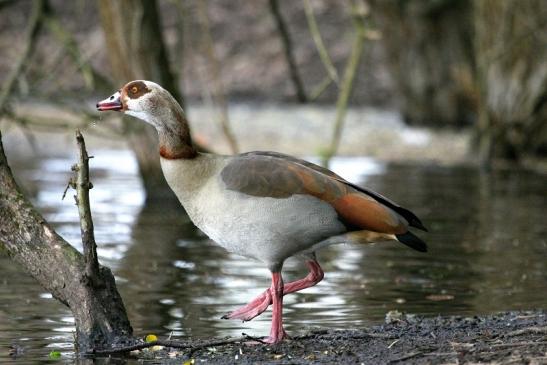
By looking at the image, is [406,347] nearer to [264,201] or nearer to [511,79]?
[264,201]

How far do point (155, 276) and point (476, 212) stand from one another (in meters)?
5.21

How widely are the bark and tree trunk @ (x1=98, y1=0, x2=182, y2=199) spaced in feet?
21.7

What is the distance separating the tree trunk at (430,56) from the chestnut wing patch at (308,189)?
45.9 ft

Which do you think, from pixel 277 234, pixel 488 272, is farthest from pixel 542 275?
pixel 277 234

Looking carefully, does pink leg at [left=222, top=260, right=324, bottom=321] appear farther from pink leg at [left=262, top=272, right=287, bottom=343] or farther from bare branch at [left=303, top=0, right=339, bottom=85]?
bare branch at [left=303, top=0, right=339, bottom=85]

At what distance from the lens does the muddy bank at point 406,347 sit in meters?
5.86

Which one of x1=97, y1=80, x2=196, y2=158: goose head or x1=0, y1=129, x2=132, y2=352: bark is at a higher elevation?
x1=97, y1=80, x2=196, y2=158: goose head

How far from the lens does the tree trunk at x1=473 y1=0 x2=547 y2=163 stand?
17.6 metres

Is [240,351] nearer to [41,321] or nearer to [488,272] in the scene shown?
[41,321]

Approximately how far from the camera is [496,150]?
18547 millimetres

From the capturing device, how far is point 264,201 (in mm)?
6477

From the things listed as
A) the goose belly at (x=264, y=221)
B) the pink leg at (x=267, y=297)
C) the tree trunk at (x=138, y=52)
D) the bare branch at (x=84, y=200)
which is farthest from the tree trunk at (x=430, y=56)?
the bare branch at (x=84, y=200)

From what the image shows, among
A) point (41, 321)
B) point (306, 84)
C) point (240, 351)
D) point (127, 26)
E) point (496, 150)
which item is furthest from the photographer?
point (306, 84)

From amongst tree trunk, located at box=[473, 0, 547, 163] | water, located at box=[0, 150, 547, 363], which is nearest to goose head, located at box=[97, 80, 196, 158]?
water, located at box=[0, 150, 547, 363]
